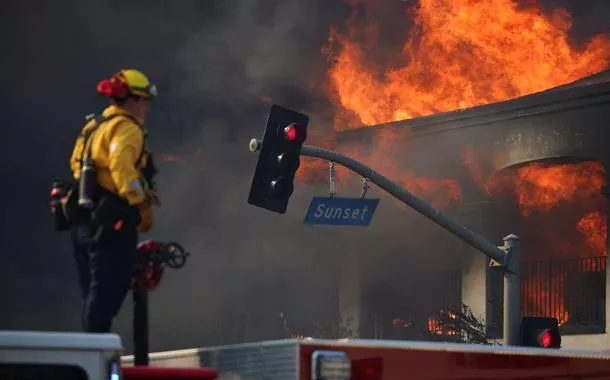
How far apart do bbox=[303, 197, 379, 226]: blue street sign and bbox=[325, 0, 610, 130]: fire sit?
14683 millimetres

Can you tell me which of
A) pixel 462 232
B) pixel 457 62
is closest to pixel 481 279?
pixel 457 62

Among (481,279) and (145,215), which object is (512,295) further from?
(145,215)

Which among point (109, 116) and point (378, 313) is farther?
point (378, 313)

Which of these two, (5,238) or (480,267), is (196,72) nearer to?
(5,238)

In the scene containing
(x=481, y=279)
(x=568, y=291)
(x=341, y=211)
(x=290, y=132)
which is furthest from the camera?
(x=481, y=279)

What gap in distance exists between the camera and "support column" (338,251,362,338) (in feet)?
90.6

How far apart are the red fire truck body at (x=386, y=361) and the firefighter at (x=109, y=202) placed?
1.46 feet

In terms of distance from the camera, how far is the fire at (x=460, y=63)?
30.4 m

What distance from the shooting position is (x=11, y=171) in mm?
29625

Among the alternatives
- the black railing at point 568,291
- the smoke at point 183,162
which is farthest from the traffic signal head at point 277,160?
the smoke at point 183,162

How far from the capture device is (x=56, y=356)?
489cm

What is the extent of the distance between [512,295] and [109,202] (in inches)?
395

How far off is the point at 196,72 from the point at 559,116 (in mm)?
9854

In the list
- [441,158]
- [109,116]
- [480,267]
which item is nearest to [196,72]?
[441,158]
